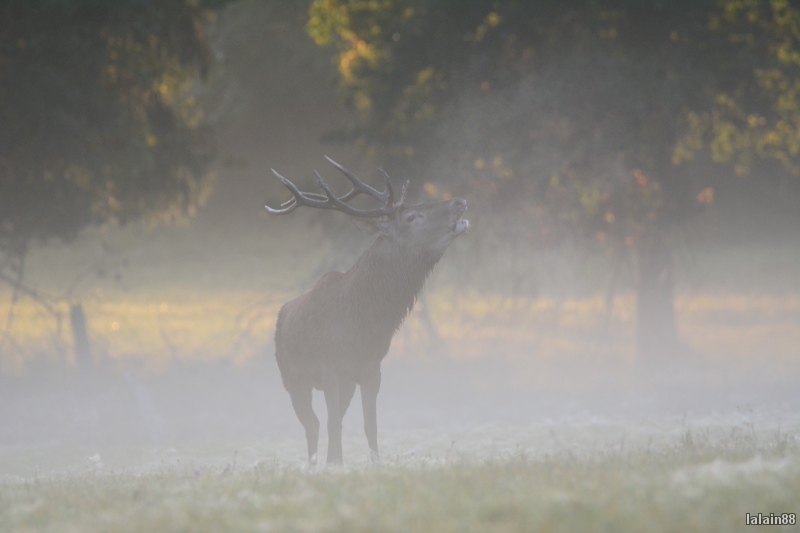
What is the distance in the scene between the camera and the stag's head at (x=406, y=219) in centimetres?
898

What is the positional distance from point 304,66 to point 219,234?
1272cm

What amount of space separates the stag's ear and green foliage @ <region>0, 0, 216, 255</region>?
257 inches

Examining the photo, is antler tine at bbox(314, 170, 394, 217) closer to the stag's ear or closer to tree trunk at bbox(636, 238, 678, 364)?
the stag's ear

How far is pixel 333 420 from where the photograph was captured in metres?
9.12

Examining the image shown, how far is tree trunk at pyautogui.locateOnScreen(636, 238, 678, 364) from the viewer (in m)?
17.8

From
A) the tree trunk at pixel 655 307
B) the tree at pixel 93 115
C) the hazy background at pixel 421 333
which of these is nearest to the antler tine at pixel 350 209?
the hazy background at pixel 421 333

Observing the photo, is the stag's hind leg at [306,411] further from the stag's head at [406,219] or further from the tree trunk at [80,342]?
the tree trunk at [80,342]

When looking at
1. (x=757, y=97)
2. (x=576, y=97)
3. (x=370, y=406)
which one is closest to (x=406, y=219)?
(x=370, y=406)

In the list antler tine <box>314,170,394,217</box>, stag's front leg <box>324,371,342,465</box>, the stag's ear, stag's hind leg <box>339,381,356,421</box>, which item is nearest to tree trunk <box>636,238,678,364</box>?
stag's hind leg <box>339,381,356,421</box>

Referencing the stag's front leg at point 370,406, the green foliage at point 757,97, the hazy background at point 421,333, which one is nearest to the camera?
the stag's front leg at point 370,406

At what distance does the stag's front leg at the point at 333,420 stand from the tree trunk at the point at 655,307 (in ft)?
33.4

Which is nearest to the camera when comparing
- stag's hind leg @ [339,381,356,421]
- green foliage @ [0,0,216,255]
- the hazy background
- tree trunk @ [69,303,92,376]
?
stag's hind leg @ [339,381,356,421]

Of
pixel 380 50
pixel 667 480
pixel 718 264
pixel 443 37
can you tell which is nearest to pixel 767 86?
pixel 443 37

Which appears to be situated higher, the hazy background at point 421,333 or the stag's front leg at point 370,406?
the hazy background at point 421,333
